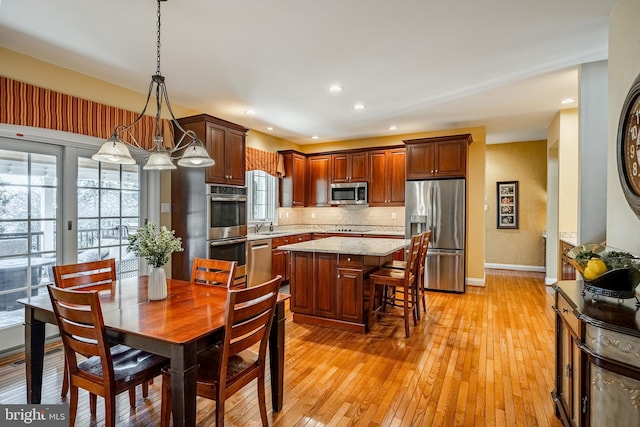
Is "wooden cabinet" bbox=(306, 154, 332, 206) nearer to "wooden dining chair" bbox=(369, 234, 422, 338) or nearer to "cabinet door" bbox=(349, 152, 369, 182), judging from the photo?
"cabinet door" bbox=(349, 152, 369, 182)

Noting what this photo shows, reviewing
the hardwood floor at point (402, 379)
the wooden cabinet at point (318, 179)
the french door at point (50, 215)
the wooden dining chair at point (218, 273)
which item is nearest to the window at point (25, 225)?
the french door at point (50, 215)

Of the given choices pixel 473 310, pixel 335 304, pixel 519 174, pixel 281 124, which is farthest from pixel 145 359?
pixel 519 174

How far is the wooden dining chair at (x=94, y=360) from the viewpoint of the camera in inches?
61.9

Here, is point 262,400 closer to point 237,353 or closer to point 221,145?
point 237,353

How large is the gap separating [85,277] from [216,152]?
2.29 metres

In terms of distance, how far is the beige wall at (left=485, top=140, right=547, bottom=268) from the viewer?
7.00 m

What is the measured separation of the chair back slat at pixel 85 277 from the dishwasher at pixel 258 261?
7.77ft

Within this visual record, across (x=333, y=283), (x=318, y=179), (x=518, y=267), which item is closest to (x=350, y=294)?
(x=333, y=283)

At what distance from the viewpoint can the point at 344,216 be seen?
6.77 metres

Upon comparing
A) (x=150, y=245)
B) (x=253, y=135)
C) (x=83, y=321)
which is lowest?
(x=83, y=321)

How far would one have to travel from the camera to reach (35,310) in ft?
6.27

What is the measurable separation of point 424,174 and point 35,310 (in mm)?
4973

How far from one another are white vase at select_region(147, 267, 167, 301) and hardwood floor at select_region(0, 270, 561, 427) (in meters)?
0.75

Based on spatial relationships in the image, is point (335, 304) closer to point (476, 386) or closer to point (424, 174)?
point (476, 386)
